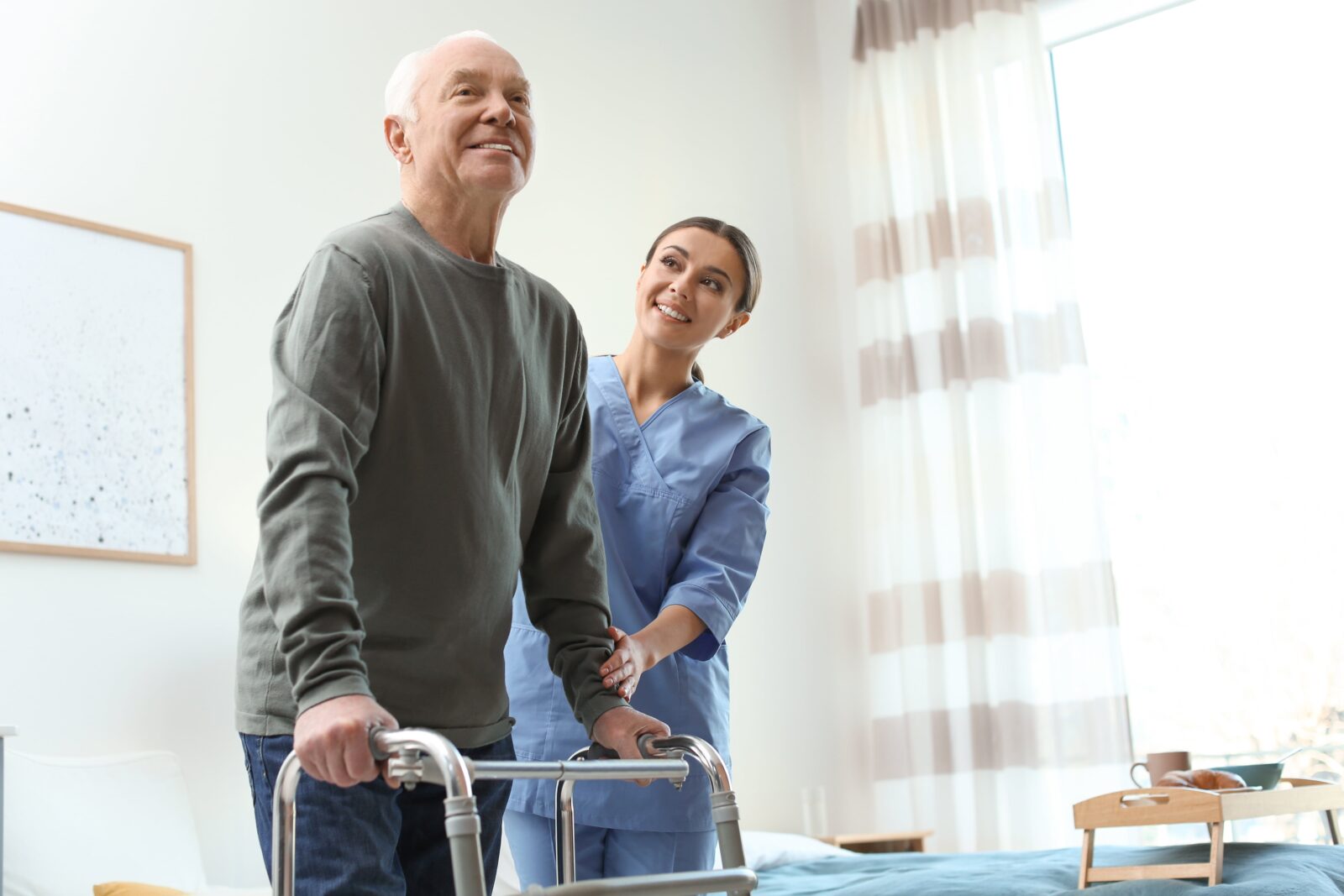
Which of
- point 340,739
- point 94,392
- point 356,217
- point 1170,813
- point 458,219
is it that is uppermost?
point 356,217

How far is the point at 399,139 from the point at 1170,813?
191 centimetres

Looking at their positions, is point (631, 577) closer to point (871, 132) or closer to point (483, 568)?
point (483, 568)

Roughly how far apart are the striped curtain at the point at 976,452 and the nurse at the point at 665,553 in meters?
2.60

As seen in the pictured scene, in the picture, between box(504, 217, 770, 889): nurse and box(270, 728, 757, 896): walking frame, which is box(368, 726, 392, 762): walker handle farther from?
box(504, 217, 770, 889): nurse

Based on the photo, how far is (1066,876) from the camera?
2584 millimetres

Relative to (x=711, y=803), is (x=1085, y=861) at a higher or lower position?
lower

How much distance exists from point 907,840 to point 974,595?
85cm

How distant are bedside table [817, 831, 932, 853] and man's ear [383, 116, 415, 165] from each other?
3278 mm

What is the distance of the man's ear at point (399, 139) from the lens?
140cm

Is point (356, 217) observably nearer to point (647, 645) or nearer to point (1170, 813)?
point (647, 645)

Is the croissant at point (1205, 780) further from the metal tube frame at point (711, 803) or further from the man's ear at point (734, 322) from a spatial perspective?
the metal tube frame at point (711, 803)

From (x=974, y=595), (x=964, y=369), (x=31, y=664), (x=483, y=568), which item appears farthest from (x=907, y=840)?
(x=483, y=568)

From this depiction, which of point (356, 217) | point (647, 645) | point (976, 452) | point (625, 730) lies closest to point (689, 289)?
point (647, 645)

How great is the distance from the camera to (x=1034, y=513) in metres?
4.52
